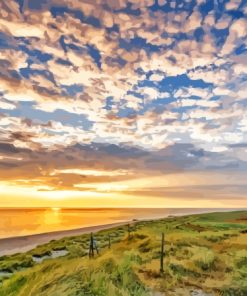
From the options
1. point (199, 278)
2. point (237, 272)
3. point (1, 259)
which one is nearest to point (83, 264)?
point (199, 278)

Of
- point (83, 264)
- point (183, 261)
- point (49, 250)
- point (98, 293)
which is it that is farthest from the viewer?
point (49, 250)

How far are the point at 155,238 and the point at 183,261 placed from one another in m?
9.29

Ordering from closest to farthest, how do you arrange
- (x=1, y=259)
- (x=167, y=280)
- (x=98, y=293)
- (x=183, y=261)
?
(x=98, y=293) < (x=167, y=280) < (x=183, y=261) < (x=1, y=259)

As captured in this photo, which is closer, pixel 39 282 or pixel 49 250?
pixel 39 282

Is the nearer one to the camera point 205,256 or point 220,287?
point 220,287

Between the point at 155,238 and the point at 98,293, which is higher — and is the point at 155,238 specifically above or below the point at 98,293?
above

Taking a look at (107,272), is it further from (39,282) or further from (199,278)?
(199,278)

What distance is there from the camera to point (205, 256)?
17672 millimetres

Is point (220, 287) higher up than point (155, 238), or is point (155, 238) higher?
point (155, 238)

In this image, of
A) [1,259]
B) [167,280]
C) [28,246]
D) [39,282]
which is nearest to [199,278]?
[167,280]

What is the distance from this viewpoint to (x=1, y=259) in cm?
3462

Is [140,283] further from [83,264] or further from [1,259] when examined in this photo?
[1,259]

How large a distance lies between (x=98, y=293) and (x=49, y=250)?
2870 centimetres

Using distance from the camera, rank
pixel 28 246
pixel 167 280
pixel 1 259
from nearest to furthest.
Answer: pixel 167 280
pixel 1 259
pixel 28 246
